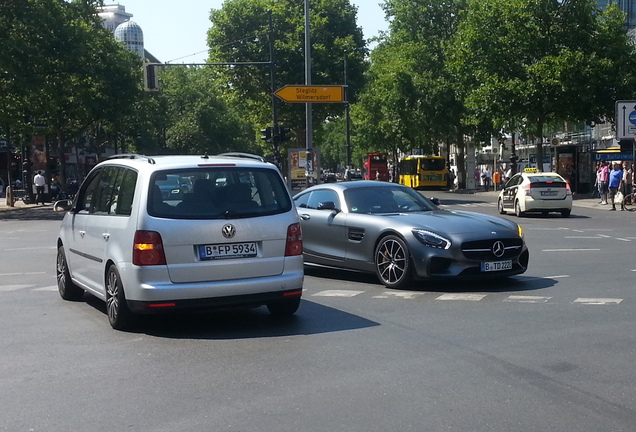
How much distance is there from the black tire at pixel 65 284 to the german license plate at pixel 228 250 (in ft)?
9.41

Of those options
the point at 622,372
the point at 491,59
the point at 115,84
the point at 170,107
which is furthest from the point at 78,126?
the point at 622,372

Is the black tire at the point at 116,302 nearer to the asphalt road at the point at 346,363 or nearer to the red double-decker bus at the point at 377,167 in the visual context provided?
the asphalt road at the point at 346,363

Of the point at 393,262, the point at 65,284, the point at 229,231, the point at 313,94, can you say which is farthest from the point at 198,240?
the point at 313,94

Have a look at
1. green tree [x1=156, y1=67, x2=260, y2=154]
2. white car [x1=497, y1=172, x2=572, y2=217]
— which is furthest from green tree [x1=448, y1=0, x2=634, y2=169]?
green tree [x1=156, y1=67, x2=260, y2=154]

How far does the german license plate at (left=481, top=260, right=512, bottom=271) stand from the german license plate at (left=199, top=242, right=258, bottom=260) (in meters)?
3.60

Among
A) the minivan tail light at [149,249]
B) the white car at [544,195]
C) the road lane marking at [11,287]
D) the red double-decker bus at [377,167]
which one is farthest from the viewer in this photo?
the red double-decker bus at [377,167]

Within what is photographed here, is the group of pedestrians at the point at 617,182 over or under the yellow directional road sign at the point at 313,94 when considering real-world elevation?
under

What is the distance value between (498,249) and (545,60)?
3522cm

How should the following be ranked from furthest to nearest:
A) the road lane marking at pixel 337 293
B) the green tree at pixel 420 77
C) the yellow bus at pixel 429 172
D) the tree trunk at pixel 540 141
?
1. the yellow bus at pixel 429 172
2. the green tree at pixel 420 77
3. the tree trunk at pixel 540 141
4. the road lane marking at pixel 337 293

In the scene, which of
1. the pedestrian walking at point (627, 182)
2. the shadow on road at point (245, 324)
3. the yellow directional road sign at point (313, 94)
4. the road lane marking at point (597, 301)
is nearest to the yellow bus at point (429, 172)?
the pedestrian walking at point (627, 182)

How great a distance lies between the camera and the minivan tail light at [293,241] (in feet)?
30.2

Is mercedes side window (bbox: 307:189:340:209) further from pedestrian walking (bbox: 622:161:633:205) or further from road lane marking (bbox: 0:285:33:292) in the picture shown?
pedestrian walking (bbox: 622:161:633:205)

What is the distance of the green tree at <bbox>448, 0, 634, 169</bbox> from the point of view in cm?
4494

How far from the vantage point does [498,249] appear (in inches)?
459
